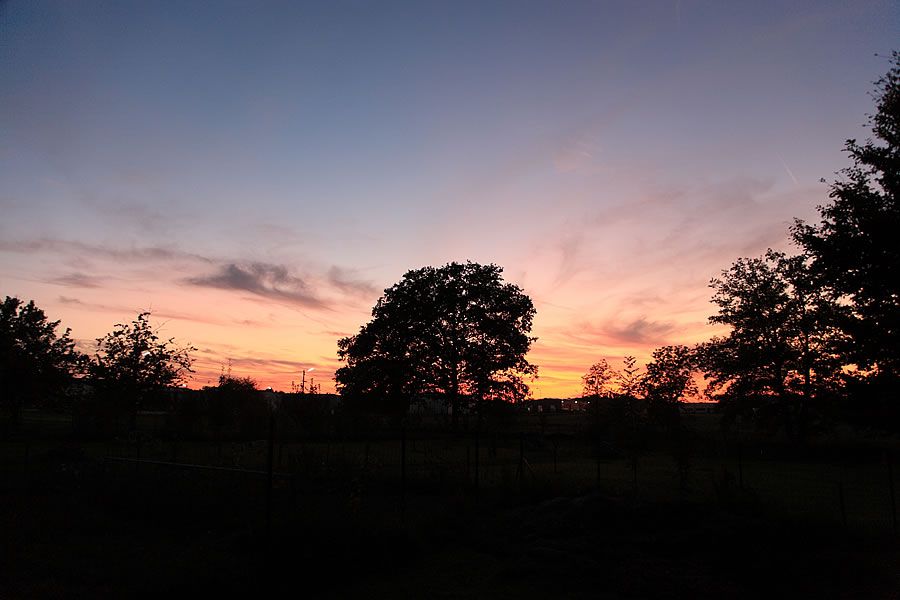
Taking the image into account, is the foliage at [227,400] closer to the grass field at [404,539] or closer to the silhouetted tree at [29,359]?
the silhouetted tree at [29,359]

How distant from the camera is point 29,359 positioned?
4397 centimetres

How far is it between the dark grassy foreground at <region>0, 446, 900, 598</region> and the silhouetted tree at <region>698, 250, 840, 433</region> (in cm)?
3209

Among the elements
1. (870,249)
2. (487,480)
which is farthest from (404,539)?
(870,249)

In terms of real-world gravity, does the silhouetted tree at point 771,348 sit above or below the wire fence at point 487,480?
above

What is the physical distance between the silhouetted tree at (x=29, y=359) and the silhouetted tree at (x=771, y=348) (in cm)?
4914

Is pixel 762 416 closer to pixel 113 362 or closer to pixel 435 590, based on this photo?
pixel 435 590

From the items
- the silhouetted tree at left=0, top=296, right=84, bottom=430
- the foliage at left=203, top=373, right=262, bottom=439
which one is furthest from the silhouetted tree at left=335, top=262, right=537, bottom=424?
the silhouetted tree at left=0, top=296, right=84, bottom=430

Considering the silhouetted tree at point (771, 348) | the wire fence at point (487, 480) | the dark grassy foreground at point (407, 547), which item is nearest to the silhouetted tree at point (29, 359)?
the wire fence at point (487, 480)

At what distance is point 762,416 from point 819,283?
62.9ft

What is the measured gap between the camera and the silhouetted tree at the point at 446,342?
2026 inches

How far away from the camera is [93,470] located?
17266mm

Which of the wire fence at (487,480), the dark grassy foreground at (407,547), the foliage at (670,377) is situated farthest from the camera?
the foliage at (670,377)

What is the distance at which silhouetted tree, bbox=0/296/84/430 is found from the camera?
4238 centimetres

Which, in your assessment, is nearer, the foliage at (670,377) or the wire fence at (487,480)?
the wire fence at (487,480)
